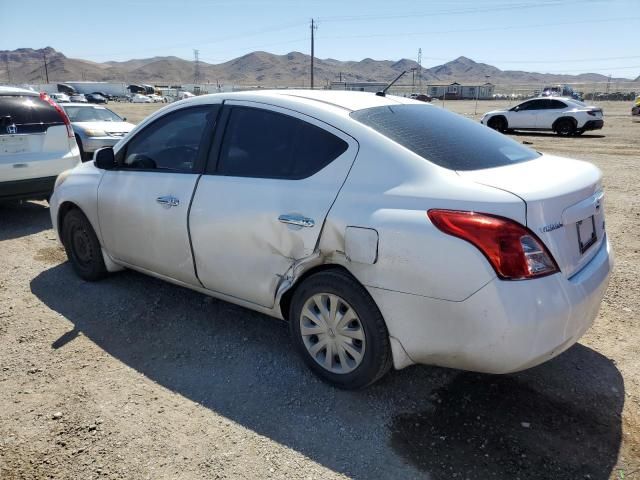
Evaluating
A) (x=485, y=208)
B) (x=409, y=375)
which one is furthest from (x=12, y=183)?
(x=485, y=208)

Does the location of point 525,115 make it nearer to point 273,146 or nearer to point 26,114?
point 26,114

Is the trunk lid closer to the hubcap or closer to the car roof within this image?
the hubcap

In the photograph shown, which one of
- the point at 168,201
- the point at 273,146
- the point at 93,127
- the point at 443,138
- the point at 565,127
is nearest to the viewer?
the point at 443,138

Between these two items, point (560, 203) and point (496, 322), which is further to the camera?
point (560, 203)

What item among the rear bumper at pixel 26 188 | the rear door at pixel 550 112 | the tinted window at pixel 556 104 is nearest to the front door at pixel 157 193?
the rear bumper at pixel 26 188

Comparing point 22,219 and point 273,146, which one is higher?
point 273,146

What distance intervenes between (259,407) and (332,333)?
597 millimetres

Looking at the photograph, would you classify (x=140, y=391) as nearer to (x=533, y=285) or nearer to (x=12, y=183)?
(x=533, y=285)

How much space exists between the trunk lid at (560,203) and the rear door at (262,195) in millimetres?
822

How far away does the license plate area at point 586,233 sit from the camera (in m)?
2.67

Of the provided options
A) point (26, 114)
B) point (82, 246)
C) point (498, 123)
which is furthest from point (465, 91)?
point (82, 246)

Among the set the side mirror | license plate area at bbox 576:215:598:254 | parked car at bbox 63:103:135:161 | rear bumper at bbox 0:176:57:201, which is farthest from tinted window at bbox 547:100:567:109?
the side mirror

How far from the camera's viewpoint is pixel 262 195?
312 centimetres

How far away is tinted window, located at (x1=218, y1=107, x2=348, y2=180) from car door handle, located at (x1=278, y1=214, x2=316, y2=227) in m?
0.25
